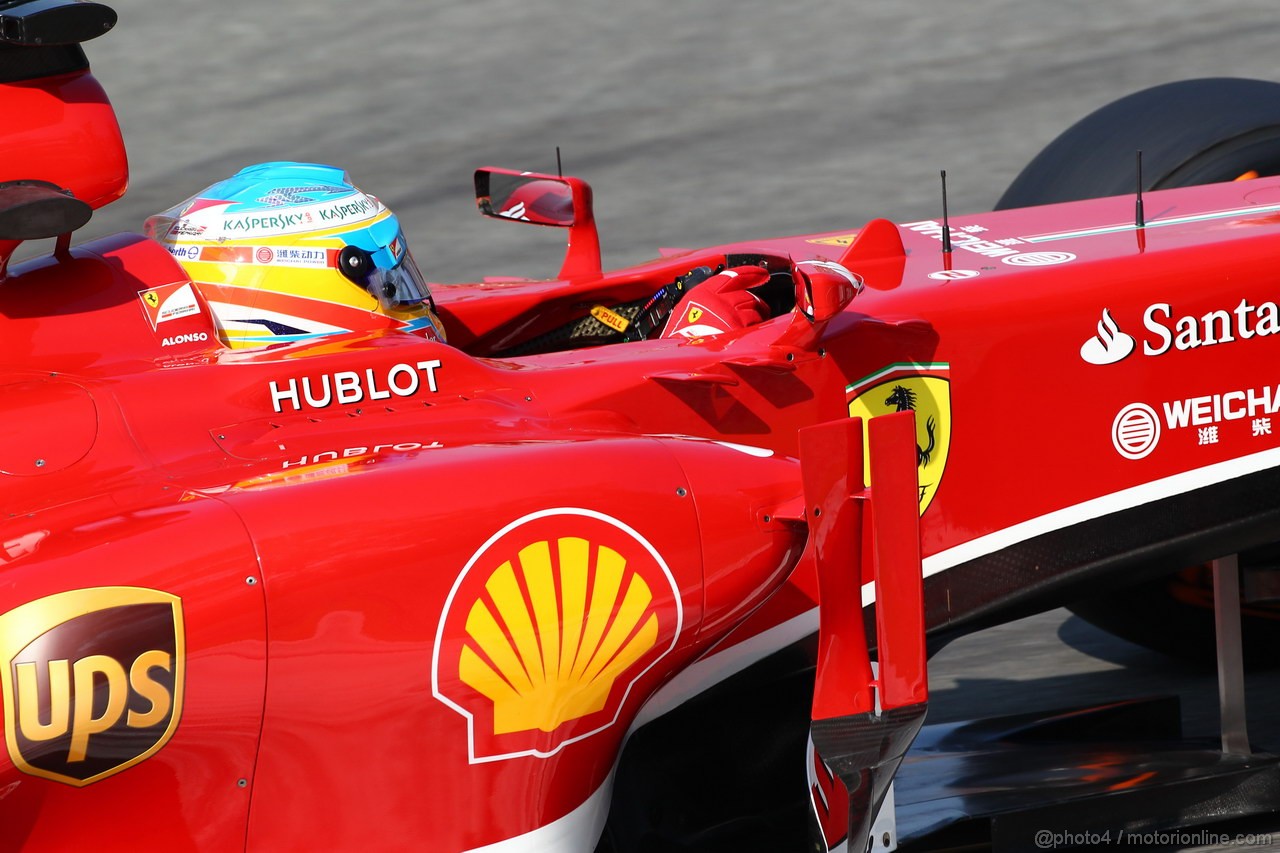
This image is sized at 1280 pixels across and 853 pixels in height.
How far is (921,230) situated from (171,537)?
223 cm

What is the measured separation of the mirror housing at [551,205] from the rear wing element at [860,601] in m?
1.65

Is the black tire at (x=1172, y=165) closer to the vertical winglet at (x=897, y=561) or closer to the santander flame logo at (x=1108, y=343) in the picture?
the santander flame logo at (x=1108, y=343)

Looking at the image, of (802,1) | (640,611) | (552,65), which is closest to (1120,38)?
(802,1)

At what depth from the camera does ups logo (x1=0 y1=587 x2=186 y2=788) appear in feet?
8.48

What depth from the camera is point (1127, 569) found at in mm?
3777

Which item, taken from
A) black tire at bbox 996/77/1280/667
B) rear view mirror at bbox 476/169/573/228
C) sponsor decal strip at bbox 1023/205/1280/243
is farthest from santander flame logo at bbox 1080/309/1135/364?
rear view mirror at bbox 476/169/573/228

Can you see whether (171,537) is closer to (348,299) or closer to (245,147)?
(348,299)

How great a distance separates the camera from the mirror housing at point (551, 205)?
176 inches

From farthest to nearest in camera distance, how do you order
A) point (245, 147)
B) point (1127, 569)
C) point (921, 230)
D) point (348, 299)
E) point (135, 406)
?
point (245, 147)
point (921, 230)
point (1127, 569)
point (348, 299)
point (135, 406)

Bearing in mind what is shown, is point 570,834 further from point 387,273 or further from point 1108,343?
point 1108,343

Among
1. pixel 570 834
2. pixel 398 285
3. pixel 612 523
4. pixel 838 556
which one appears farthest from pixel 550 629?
pixel 398 285

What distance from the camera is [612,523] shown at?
9.71ft

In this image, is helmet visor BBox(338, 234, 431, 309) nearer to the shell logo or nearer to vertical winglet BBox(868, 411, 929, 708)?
the shell logo

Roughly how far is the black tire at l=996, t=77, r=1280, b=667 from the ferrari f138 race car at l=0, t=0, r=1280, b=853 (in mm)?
410
